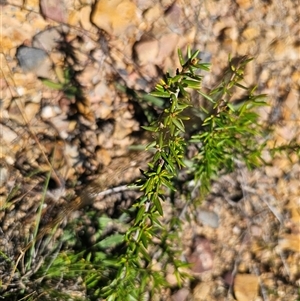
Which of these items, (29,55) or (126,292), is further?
(29,55)

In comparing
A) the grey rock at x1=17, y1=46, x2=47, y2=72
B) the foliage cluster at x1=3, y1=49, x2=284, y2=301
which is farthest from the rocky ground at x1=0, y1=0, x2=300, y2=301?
the foliage cluster at x1=3, y1=49, x2=284, y2=301

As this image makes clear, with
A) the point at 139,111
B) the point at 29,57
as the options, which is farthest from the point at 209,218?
the point at 29,57

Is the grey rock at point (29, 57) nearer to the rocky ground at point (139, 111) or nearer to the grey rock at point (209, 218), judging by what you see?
the rocky ground at point (139, 111)

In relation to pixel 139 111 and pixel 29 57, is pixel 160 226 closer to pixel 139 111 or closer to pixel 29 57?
pixel 139 111

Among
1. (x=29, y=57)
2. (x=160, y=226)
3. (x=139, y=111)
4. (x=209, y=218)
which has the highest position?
(x=29, y=57)

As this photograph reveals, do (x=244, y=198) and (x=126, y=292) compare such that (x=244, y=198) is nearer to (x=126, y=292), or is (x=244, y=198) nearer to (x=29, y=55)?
(x=126, y=292)

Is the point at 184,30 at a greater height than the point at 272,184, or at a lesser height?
greater

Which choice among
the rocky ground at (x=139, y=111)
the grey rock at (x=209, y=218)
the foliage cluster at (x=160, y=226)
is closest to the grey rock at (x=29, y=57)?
the rocky ground at (x=139, y=111)

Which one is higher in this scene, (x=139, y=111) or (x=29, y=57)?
(x=29, y=57)

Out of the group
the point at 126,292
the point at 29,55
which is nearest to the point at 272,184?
the point at 126,292
